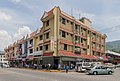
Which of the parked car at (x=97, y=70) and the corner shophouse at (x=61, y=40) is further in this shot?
the corner shophouse at (x=61, y=40)

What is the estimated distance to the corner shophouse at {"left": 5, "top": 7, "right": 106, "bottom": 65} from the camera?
4825cm

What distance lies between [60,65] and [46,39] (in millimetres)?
8157

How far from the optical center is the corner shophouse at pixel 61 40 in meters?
48.2

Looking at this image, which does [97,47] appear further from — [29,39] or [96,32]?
[29,39]

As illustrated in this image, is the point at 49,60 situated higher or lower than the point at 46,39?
lower

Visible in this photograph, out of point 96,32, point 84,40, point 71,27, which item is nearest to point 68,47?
point 71,27

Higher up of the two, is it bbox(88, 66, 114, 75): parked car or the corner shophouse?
the corner shophouse

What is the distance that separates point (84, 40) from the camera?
62.0 m

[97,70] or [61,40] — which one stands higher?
[61,40]

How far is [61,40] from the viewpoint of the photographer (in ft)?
162

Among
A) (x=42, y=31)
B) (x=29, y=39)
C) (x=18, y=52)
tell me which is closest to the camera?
(x=42, y=31)

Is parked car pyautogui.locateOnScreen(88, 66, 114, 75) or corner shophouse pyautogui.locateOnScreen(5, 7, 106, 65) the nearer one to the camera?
parked car pyautogui.locateOnScreen(88, 66, 114, 75)

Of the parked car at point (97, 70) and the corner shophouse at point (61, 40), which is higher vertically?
the corner shophouse at point (61, 40)

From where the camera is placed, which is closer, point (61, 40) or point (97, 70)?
point (97, 70)
